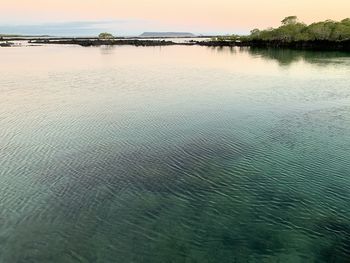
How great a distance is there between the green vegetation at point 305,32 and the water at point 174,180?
269 ft

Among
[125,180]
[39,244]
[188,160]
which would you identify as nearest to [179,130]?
[188,160]

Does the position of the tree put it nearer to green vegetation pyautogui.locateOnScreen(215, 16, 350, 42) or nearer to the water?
green vegetation pyautogui.locateOnScreen(215, 16, 350, 42)

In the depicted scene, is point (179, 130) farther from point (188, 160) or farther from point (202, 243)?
point (202, 243)

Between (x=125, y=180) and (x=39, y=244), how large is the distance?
194 inches

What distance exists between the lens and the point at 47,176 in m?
15.0

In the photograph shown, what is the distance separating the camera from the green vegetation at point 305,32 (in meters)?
100.0

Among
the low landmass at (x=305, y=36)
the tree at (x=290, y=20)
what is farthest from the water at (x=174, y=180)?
the tree at (x=290, y=20)

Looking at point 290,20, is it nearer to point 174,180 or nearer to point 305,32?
point 305,32

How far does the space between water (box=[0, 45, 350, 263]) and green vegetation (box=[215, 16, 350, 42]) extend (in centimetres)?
8206

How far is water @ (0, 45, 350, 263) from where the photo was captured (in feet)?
34.2

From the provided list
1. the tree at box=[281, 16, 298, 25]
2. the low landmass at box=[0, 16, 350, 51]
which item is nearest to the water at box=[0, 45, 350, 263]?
the low landmass at box=[0, 16, 350, 51]

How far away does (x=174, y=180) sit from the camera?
48.0 ft

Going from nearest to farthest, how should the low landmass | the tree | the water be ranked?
1. the water
2. the low landmass
3. the tree

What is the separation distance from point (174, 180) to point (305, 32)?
113142 millimetres
